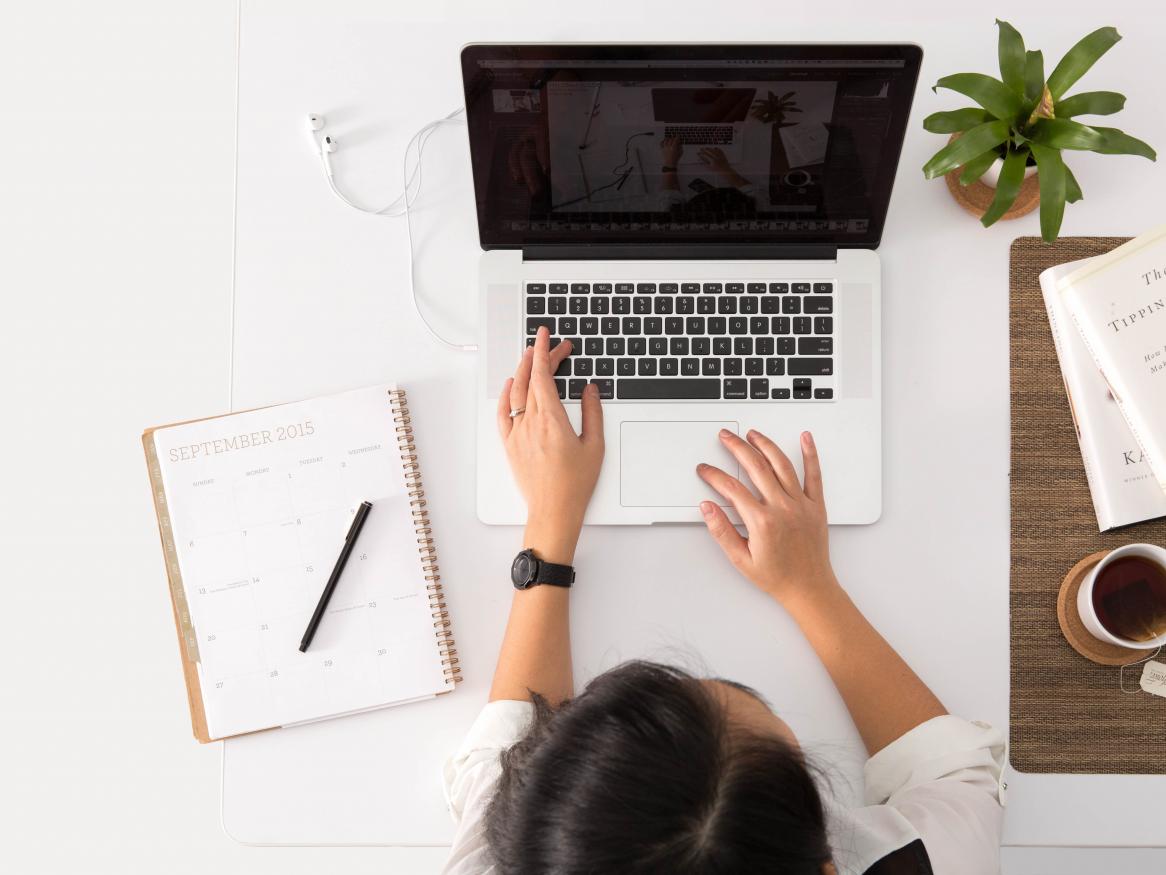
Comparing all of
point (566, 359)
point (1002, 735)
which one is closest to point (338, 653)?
point (566, 359)

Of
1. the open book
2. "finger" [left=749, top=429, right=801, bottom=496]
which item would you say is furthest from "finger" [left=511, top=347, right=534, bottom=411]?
the open book

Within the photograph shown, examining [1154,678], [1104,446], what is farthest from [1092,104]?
[1154,678]

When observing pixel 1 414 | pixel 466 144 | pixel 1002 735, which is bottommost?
pixel 1002 735

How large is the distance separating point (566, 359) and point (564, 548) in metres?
0.18

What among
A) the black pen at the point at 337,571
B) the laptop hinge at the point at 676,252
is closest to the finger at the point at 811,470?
the laptop hinge at the point at 676,252

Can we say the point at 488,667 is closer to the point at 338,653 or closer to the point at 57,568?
the point at 338,653

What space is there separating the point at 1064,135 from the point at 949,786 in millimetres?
551

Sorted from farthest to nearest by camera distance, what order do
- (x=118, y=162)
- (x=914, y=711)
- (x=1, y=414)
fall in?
1. (x=1, y=414)
2. (x=118, y=162)
3. (x=914, y=711)

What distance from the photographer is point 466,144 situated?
86cm

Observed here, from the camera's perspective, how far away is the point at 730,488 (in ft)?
2.56

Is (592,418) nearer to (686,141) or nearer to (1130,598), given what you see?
(686,141)

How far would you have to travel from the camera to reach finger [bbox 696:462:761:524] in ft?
2.55

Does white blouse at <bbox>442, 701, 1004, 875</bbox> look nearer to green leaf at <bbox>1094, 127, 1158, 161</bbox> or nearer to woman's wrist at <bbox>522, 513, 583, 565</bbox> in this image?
woman's wrist at <bbox>522, 513, 583, 565</bbox>

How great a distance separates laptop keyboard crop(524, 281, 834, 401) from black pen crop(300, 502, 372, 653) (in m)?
0.22
